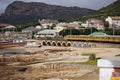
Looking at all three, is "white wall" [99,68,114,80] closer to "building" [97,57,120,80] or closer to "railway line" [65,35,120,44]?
"building" [97,57,120,80]

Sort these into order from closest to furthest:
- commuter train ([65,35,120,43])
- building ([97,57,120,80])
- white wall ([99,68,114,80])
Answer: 1. building ([97,57,120,80])
2. white wall ([99,68,114,80])
3. commuter train ([65,35,120,43])

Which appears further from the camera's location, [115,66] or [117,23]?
[117,23]

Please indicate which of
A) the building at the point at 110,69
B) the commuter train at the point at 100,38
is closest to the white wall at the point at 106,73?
the building at the point at 110,69

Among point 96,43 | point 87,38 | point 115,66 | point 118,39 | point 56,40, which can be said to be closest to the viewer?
point 115,66

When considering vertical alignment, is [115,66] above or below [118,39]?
above

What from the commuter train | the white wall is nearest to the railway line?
the commuter train

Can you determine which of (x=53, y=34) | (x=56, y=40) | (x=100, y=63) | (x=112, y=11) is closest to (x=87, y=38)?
(x=56, y=40)

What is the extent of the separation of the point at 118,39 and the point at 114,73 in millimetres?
51114

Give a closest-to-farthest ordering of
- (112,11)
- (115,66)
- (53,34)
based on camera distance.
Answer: (115,66), (53,34), (112,11)

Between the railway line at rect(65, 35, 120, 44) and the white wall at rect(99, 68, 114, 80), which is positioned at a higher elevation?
the white wall at rect(99, 68, 114, 80)

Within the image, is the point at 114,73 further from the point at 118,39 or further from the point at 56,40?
the point at 56,40

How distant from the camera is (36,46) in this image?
242 ft

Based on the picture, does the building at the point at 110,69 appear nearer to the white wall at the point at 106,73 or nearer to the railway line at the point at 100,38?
the white wall at the point at 106,73

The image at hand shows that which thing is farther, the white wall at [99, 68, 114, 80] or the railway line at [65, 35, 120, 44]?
the railway line at [65, 35, 120, 44]
